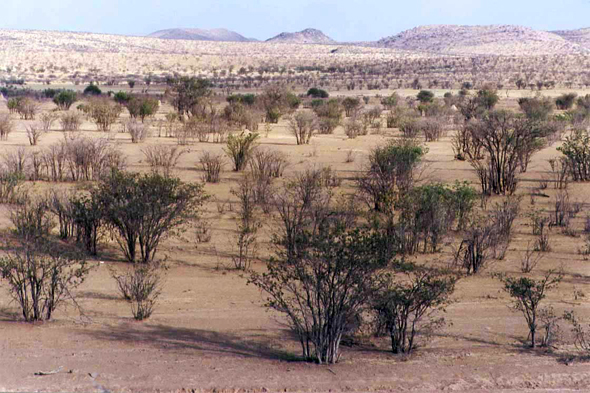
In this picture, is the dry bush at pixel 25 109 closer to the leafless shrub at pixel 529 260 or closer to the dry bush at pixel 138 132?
the dry bush at pixel 138 132

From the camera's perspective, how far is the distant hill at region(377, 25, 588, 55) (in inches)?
6058

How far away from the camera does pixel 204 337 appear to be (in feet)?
32.4

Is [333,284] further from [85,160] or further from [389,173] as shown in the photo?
[85,160]

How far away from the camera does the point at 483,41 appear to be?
166625 millimetres

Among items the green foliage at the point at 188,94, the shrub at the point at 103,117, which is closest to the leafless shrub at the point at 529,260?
the shrub at the point at 103,117

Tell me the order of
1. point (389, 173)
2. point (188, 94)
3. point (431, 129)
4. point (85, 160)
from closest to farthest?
1. point (389, 173)
2. point (85, 160)
3. point (431, 129)
4. point (188, 94)

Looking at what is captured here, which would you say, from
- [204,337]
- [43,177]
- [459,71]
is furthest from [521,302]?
[459,71]

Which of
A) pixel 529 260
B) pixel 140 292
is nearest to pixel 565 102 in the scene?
pixel 529 260

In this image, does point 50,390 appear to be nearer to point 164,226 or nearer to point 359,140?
point 164,226

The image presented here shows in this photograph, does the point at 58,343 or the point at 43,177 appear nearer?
the point at 58,343

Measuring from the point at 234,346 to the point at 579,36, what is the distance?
635 ft

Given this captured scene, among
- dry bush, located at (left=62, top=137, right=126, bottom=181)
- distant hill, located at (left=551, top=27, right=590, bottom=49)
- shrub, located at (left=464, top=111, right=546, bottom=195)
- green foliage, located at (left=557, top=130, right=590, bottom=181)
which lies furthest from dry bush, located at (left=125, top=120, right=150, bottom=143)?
distant hill, located at (left=551, top=27, right=590, bottom=49)

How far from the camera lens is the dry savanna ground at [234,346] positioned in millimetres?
8234

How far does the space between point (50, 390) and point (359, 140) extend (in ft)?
84.7
